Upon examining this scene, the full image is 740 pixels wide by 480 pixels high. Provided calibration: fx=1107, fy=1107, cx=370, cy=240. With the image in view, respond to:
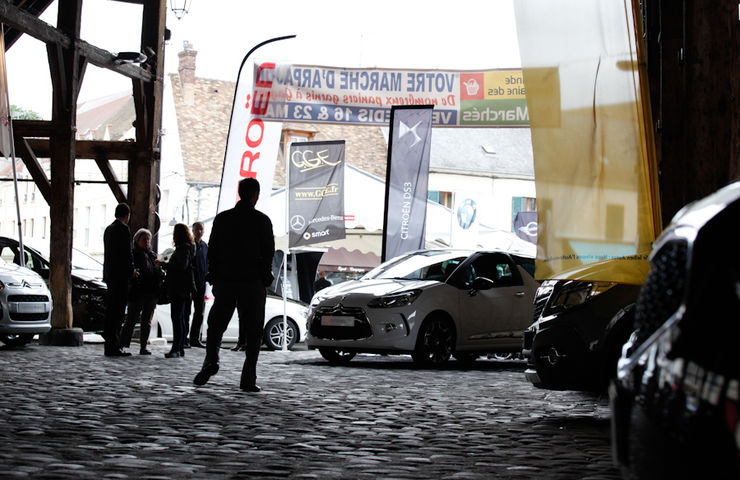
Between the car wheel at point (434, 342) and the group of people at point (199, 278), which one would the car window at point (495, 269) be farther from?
the group of people at point (199, 278)

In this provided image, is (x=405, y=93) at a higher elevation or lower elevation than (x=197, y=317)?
higher

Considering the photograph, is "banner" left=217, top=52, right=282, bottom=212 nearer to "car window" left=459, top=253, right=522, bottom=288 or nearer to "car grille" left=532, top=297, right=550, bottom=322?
"car window" left=459, top=253, right=522, bottom=288

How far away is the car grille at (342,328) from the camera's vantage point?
13.9 m

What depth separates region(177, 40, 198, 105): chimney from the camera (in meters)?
47.5

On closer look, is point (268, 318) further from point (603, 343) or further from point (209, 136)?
point (209, 136)

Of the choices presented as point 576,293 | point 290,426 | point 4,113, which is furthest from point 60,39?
point 576,293

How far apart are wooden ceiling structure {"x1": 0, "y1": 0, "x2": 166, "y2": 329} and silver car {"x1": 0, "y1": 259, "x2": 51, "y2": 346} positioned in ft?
1.68

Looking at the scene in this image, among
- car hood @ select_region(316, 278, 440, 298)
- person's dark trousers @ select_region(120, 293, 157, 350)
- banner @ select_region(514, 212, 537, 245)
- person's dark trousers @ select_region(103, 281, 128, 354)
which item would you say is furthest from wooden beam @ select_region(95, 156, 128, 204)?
banner @ select_region(514, 212, 537, 245)

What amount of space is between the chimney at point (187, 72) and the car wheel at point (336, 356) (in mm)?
33476

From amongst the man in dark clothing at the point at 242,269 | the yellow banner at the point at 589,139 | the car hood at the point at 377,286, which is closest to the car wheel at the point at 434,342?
the car hood at the point at 377,286

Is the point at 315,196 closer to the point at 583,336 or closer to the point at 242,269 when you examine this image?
the point at 242,269

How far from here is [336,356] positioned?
596 inches

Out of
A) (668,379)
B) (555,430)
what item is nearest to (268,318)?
(555,430)

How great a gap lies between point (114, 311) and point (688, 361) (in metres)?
12.2
